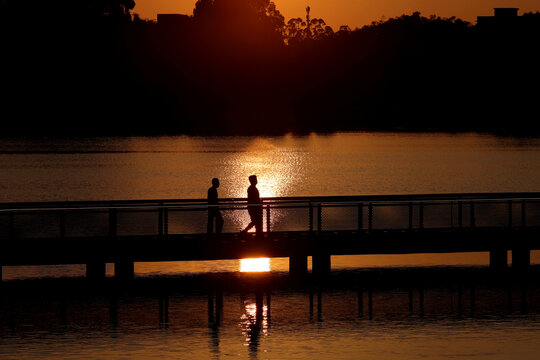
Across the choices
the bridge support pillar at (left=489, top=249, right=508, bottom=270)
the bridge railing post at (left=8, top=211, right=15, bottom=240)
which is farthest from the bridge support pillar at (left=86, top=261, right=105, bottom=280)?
the bridge support pillar at (left=489, top=249, right=508, bottom=270)

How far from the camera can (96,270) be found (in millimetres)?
36812

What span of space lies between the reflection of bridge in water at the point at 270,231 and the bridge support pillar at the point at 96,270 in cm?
3

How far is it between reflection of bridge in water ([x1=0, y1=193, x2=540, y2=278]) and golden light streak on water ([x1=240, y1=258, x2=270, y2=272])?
5766 millimetres

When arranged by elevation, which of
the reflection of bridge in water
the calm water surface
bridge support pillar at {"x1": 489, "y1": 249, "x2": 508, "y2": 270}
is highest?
the reflection of bridge in water

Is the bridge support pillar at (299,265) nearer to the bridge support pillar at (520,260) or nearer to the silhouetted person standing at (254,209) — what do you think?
the silhouetted person standing at (254,209)

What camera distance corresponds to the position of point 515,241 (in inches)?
1443

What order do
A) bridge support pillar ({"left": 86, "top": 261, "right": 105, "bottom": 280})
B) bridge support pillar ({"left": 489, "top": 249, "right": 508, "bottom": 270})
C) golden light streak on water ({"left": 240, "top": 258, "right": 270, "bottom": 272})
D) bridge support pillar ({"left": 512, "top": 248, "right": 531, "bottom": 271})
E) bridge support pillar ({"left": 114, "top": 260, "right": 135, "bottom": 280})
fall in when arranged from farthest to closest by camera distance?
golden light streak on water ({"left": 240, "top": 258, "right": 270, "bottom": 272}) < bridge support pillar ({"left": 489, "top": 249, "right": 508, "bottom": 270}) < bridge support pillar ({"left": 512, "top": 248, "right": 531, "bottom": 271}) < bridge support pillar ({"left": 114, "top": 260, "right": 135, "bottom": 280}) < bridge support pillar ({"left": 86, "top": 261, "right": 105, "bottom": 280})

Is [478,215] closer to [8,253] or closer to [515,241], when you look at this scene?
[515,241]

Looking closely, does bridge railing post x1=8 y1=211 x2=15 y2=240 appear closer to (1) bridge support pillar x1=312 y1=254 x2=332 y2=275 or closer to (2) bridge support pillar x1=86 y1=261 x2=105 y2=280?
(2) bridge support pillar x1=86 y1=261 x2=105 y2=280

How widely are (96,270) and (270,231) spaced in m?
5.31

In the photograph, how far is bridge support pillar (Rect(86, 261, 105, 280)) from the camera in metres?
36.5

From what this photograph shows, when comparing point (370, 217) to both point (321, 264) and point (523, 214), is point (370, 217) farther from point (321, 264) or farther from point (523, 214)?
point (523, 214)

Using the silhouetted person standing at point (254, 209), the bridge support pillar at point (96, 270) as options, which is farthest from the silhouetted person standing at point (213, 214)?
the bridge support pillar at point (96, 270)

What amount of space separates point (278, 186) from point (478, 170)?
4225cm
